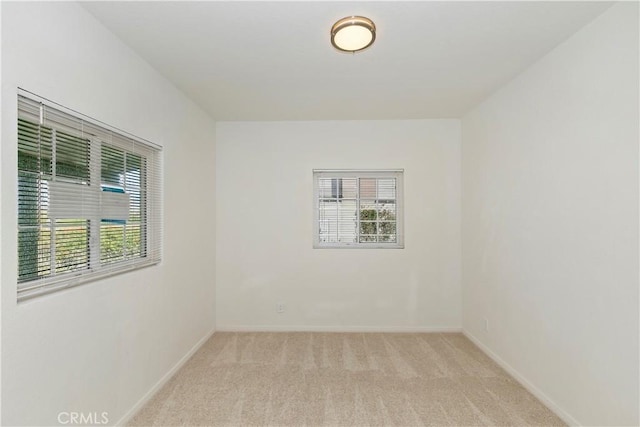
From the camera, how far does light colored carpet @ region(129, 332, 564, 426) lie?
Answer: 7.03 feet

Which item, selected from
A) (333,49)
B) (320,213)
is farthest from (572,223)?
(320,213)

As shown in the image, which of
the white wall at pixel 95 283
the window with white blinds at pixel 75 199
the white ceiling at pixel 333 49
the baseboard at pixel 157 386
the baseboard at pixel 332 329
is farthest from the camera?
the baseboard at pixel 332 329

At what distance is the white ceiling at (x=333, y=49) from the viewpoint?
175 cm

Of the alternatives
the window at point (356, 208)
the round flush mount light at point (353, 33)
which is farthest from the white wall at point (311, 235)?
the round flush mount light at point (353, 33)

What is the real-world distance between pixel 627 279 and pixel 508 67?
175 centimetres

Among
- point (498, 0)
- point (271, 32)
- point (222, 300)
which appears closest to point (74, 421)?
point (222, 300)

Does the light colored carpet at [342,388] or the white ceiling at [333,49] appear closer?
the white ceiling at [333,49]

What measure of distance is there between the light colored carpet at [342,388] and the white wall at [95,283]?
1.27 ft

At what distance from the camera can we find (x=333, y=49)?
2162 millimetres

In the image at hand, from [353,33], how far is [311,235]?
8.04 ft

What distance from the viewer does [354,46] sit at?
1974 mm

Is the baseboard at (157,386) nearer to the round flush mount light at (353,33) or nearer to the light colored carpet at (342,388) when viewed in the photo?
the light colored carpet at (342,388)

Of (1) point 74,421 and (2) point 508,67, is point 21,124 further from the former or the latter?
(2) point 508,67

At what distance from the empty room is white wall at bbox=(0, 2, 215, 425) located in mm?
14
